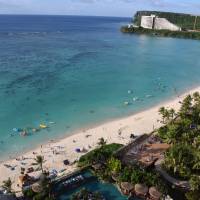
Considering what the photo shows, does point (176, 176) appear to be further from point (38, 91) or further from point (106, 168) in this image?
point (38, 91)

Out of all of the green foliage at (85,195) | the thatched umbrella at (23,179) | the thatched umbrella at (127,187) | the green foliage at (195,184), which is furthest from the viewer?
the thatched umbrella at (23,179)

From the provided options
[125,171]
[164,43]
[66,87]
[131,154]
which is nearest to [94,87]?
[66,87]

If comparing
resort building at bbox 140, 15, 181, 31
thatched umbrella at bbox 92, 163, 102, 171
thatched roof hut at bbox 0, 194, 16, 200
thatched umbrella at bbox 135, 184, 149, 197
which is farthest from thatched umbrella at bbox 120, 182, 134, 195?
resort building at bbox 140, 15, 181, 31

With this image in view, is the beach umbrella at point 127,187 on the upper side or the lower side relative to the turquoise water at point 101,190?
upper

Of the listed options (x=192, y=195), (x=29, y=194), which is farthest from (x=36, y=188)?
(x=192, y=195)

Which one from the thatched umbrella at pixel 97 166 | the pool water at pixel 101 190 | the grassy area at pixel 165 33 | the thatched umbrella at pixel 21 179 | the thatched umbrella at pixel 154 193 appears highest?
the grassy area at pixel 165 33

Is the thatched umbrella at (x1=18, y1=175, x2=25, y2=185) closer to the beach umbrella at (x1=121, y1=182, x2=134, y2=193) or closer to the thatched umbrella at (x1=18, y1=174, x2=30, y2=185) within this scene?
the thatched umbrella at (x1=18, y1=174, x2=30, y2=185)

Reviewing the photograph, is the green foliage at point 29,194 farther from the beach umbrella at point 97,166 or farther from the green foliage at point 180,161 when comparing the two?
the green foliage at point 180,161

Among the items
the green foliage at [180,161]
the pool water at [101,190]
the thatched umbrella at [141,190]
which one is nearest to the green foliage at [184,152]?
the green foliage at [180,161]
